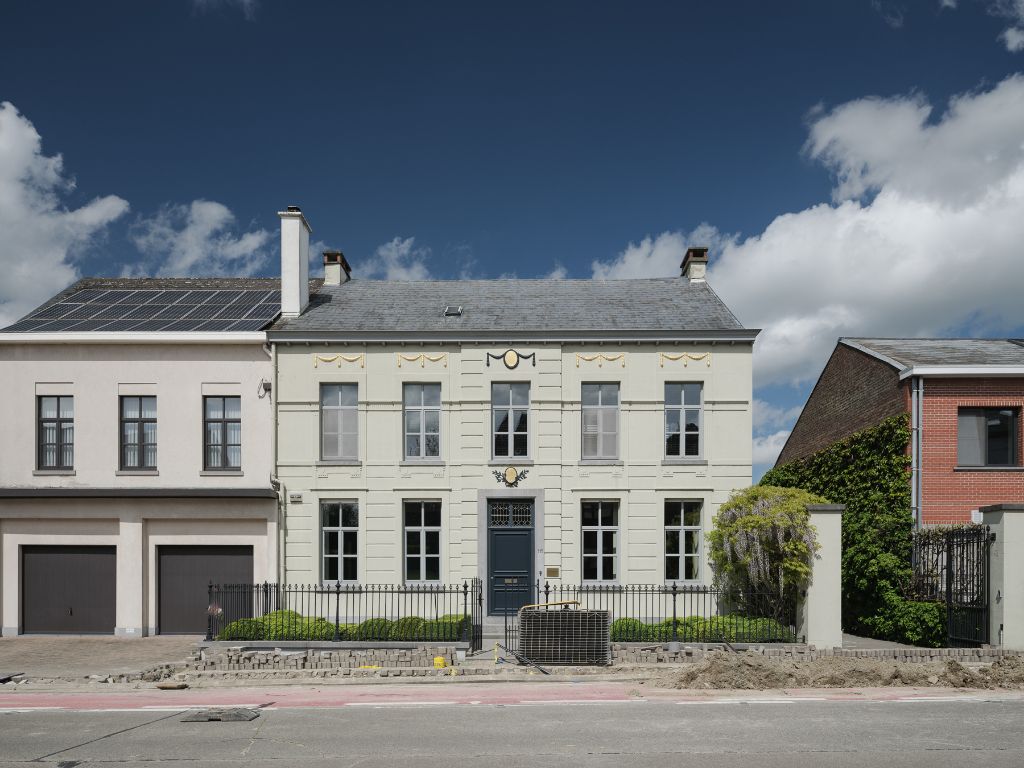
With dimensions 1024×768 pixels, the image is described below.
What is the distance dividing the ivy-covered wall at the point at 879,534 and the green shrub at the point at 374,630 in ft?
34.6

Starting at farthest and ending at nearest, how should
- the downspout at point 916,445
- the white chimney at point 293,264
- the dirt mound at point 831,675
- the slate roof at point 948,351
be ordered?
the white chimney at point 293,264 → the slate roof at point 948,351 → the downspout at point 916,445 → the dirt mound at point 831,675

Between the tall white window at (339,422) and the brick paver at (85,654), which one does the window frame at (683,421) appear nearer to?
the tall white window at (339,422)

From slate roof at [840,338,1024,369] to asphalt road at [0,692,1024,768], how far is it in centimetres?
975

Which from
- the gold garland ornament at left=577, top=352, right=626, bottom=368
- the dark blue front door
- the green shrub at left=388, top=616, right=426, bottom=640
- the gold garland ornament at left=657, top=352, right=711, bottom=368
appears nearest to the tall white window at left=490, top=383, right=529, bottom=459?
the dark blue front door

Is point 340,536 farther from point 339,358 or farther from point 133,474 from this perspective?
point 133,474

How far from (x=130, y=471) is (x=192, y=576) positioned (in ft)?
10.1

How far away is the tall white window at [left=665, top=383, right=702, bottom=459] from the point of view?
20.7 meters

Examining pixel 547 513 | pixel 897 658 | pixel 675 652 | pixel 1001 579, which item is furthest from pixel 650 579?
pixel 1001 579

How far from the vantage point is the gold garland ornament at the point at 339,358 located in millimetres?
20719

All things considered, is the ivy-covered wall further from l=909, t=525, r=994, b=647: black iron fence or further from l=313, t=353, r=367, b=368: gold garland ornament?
l=313, t=353, r=367, b=368: gold garland ornament

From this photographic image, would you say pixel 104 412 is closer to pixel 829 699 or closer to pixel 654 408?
pixel 654 408

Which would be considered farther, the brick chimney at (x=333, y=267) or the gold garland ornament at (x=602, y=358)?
the brick chimney at (x=333, y=267)

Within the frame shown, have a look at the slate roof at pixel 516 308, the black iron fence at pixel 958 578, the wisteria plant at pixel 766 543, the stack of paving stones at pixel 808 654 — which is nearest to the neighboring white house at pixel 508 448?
the slate roof at pixel 516 308

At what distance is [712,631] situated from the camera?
16.7 meters
